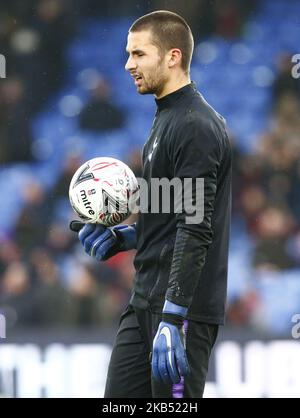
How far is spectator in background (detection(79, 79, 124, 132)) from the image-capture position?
291 inches

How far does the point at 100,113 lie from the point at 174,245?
4406 millimetres

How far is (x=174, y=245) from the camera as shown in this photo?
3.14 metres

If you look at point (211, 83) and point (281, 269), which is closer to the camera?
point (281, 269)

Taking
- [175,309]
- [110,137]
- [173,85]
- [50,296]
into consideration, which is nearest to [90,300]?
[50,296]

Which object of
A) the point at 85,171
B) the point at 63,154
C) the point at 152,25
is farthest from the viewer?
the point at 63,154

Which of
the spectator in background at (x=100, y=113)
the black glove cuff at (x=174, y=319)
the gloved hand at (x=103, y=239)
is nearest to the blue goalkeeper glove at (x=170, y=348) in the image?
the black glove cuff at (x=174, y=319)

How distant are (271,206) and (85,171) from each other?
359 centimetres

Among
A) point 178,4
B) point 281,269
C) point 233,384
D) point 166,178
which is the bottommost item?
point 233,384

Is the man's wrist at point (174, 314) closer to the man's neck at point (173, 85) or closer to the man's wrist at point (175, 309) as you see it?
the man's wrist at point (175, 309)

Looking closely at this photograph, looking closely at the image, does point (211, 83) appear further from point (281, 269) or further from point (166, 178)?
point (166, 178)

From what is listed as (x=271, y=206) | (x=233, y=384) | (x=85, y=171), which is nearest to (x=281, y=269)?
(x=271, y=206)

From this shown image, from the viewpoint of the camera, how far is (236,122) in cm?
738

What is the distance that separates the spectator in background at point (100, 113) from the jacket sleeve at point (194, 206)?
431cm

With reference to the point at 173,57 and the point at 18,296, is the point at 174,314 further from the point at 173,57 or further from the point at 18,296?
the point at 18,296
